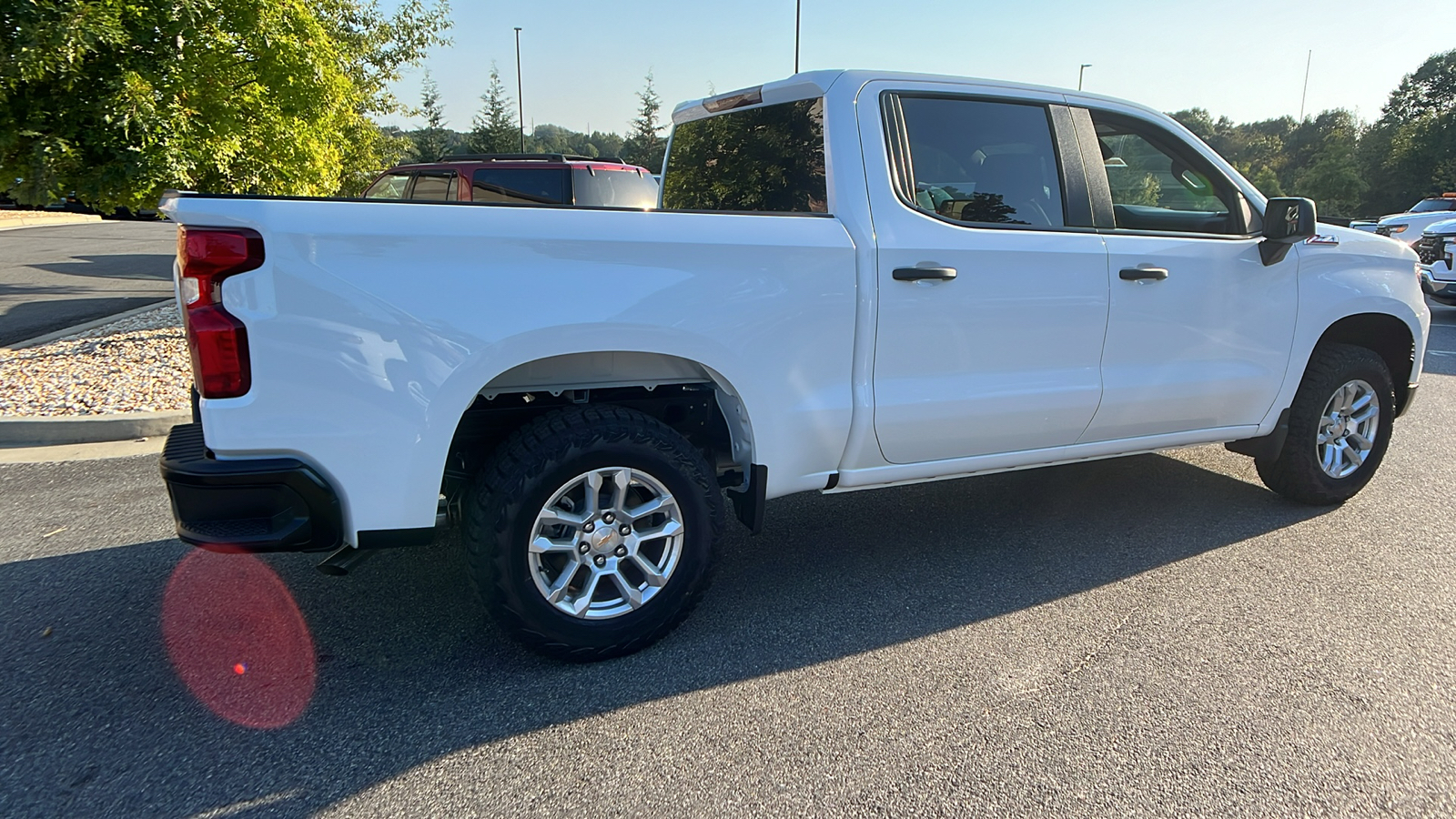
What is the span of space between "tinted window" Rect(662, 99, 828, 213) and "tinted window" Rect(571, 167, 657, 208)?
178 inches

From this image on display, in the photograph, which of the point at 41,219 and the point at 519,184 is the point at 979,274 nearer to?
the point at 519,184

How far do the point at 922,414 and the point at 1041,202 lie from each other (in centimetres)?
108

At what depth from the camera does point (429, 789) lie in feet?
8.06

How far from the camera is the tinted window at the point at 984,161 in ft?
11.6

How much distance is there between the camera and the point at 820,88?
3.50 m

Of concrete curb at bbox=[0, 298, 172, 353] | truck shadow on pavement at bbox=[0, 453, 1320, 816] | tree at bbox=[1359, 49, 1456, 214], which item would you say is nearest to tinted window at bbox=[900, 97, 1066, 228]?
truck shadow on pavement at bbox=[0, 453, 1320, 816]

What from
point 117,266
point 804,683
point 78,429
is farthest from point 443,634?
point 117,266

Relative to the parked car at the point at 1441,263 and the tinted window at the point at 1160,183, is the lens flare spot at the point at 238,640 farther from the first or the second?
the parked car at the point at 1441,263

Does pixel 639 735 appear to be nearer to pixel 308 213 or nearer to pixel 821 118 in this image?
pixel 308 213

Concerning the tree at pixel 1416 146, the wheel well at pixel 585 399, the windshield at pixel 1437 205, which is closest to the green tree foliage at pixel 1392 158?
the tree at pixel 1416 146

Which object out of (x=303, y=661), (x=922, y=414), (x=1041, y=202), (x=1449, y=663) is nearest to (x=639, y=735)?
(x=303, y=661)

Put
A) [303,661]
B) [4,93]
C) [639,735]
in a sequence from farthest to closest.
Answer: [4,93] → [303,661] → [639,735]

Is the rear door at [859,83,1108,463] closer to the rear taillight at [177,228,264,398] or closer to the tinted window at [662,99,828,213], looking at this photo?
the tinted window at [662,99,828,213]

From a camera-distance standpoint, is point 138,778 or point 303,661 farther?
point 303,661
